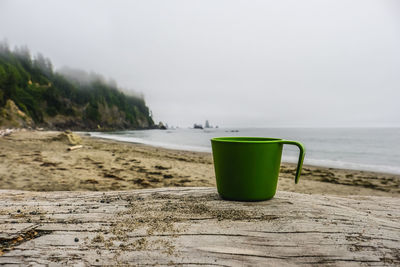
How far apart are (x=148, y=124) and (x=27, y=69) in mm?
53323

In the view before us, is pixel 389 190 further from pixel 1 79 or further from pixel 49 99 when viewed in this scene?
pixel 49 99

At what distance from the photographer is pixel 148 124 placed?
113 metres

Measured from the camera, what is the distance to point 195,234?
1.18m

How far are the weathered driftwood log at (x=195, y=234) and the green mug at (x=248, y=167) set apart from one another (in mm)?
89

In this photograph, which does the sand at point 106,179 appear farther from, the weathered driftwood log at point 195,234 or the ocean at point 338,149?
the ocean at point 338,149

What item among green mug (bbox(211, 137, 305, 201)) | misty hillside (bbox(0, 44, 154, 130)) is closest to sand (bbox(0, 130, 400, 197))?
green mug (bbox(211, 137, 305, 201))

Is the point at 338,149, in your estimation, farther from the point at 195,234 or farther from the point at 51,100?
the point at 51,100

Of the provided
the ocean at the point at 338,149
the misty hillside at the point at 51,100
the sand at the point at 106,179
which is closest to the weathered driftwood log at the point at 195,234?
the sand at the point at 106,179

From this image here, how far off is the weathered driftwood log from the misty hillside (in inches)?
1702

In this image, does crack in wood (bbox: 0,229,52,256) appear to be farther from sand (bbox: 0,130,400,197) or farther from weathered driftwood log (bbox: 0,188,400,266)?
sand (bbox: 0,130,400,197)

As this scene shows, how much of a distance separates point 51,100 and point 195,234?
2989 inches

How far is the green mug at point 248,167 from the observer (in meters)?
1.51

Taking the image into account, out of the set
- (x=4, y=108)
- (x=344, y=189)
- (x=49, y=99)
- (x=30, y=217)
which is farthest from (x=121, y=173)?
(x=49, y=99)

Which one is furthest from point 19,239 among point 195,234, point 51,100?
point 51,100
